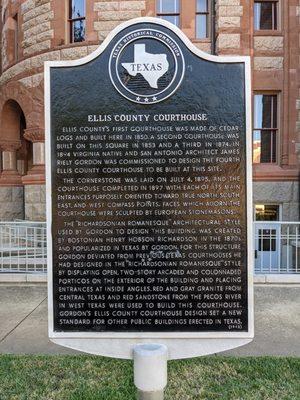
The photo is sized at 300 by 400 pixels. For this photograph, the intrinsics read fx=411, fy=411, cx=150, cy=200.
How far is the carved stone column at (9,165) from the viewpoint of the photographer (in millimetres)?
14734

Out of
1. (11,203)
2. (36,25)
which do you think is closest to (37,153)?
(11,203)

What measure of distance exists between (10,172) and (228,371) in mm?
12624

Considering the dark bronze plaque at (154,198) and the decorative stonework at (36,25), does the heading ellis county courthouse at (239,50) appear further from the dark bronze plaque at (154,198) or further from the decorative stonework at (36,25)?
the dark bronze plaque at (154,198)

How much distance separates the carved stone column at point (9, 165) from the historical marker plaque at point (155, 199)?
12.5 meters

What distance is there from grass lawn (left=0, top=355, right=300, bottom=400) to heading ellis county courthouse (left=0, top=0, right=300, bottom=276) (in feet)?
26.4

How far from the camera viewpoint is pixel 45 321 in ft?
18.8

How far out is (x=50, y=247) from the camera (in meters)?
3.06

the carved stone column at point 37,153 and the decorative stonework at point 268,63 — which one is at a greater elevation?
the decorative stonework at point 268,63

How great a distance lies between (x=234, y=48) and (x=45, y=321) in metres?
9.15

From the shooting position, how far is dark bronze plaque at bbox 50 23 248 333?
9.83 ft

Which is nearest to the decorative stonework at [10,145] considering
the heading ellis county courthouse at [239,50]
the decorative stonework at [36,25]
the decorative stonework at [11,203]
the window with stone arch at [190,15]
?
the decorative stonework at [11,203]

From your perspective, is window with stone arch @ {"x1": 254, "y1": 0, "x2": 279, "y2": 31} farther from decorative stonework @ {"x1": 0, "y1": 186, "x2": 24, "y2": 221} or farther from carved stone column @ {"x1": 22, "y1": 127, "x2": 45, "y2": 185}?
decorative stonework @ {"x1": 0, "y1": 186, "x2": 24, "y2": 221}

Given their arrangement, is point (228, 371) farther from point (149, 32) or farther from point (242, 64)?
point (149, 32)

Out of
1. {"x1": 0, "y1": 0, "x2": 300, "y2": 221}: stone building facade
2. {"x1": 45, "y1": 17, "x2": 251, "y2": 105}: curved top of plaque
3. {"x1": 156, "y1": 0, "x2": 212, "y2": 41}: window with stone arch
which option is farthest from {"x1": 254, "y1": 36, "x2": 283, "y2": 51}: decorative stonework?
{"x1": 45, "y1": 17, "x2": 251, "y2": 105}: curved top of plaque
